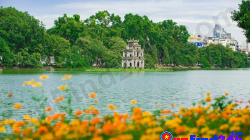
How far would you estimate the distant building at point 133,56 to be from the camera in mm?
90688

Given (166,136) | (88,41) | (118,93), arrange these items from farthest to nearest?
1. (88,41)
2. (118,93)
3. (166,136)

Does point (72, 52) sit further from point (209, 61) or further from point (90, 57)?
point (209, 61)

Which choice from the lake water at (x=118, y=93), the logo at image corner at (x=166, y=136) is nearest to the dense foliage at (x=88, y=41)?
the lake water at (x=118, y=93)

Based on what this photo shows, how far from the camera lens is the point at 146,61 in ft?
323

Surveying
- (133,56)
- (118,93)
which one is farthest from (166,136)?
(133,56)

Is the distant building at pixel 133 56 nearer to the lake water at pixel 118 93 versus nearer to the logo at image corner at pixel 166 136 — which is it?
the lake water at pixel 118 93

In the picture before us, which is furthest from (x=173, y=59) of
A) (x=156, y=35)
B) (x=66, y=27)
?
(x=66, y=27)

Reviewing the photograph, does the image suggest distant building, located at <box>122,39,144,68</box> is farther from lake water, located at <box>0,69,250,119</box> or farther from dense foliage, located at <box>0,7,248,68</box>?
lake water, located at <box>0,69,250,119</box>

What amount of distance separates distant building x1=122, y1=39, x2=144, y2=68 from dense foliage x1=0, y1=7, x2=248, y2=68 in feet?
→ 9.17

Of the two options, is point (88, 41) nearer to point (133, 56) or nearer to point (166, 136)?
point (133, 56)

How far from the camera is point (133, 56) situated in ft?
297

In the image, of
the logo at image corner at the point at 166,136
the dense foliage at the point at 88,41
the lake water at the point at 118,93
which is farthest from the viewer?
the dense foliage at the point at 88,41

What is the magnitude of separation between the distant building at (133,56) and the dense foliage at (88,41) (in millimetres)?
2796

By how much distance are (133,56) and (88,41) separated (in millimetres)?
11703
